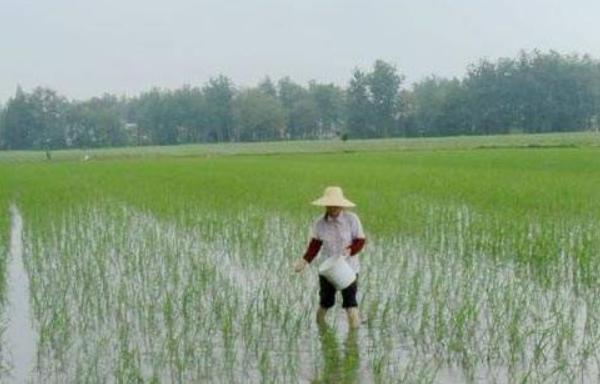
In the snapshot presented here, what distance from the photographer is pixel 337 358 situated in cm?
471

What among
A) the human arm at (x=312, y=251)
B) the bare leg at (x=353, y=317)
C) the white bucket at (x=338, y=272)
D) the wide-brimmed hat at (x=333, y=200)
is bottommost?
the bare leg at (x=353, y=317)

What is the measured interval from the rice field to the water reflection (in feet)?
0.05

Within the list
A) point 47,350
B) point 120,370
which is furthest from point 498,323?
point 47,350

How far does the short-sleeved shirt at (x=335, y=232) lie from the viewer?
17.4ft

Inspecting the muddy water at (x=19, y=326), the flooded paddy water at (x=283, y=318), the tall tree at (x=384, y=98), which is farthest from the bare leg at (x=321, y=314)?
the tall tree at (x=384, y=98)

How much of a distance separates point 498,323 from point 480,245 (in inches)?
137

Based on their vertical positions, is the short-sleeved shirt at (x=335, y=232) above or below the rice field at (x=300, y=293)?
above

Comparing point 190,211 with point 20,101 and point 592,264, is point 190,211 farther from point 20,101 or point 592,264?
point 20,101

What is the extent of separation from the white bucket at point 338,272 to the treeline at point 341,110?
2200 inches

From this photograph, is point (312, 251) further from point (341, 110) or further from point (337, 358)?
point (341, 110)

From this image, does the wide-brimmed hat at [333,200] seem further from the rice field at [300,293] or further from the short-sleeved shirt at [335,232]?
the rice field at [300,293]

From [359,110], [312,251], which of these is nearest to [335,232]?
[312,251]

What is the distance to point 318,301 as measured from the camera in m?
6.17

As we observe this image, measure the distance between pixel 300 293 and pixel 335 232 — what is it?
121cm
